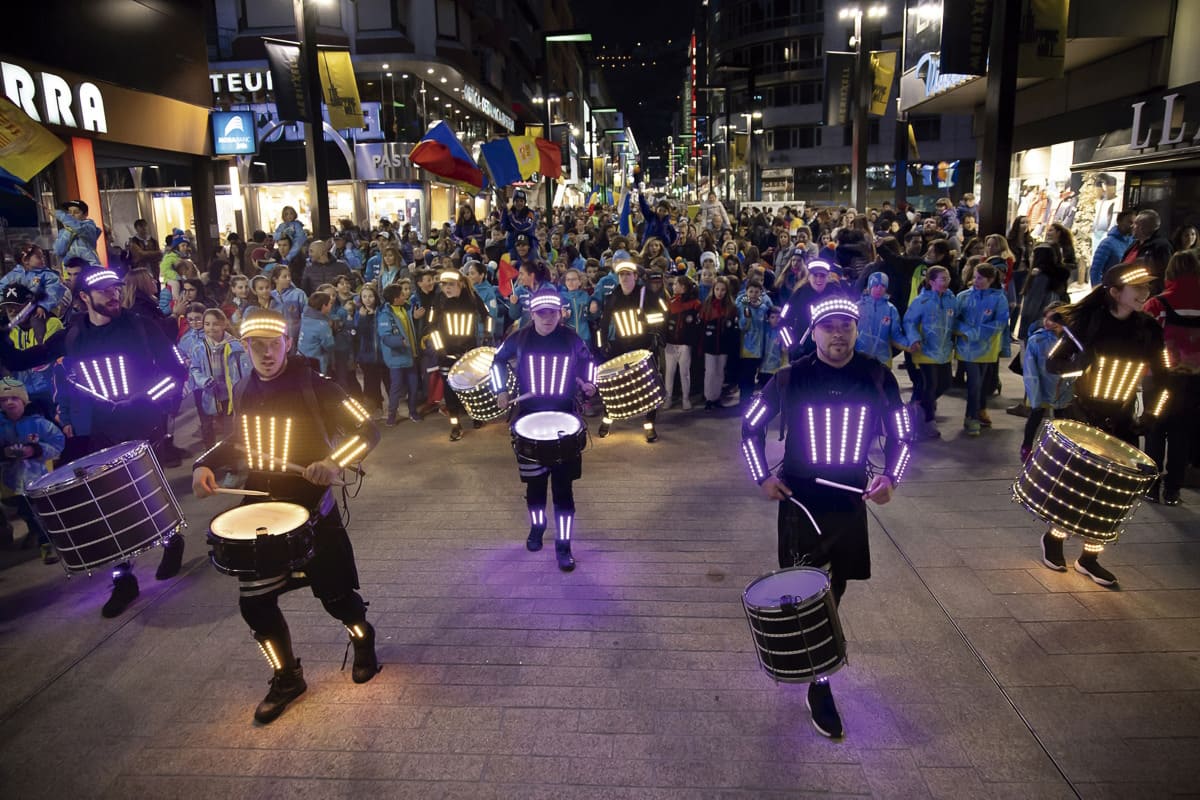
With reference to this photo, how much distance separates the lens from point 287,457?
14.4ft

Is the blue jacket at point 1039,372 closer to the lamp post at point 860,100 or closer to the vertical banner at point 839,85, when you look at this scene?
the lamp post at point 860,100

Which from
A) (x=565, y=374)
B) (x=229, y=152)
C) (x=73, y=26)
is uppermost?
(x=73, y=26)

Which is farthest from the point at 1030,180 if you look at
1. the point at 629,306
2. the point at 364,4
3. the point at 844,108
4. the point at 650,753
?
the point at 364,4

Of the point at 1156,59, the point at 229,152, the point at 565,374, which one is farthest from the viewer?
the point at 229,152

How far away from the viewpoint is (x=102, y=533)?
15.7 feet

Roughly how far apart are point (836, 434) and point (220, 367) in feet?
23.8

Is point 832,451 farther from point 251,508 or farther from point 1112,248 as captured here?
point 1112,248

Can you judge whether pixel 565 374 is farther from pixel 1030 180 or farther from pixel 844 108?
pixel 1030 180

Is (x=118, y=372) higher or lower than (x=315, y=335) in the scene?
higher

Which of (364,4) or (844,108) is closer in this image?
(844,108)

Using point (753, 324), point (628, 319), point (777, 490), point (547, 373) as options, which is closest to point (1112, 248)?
point (753, 324)

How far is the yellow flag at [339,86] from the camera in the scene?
12695 millimetres

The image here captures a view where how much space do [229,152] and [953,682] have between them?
21432 millimetres

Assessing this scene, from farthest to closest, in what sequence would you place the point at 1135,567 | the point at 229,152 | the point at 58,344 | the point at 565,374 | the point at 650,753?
the point at 229,152 < the point at 58,344 < the point at 565,374 < the point at 1135,567 < the point at 650,753
